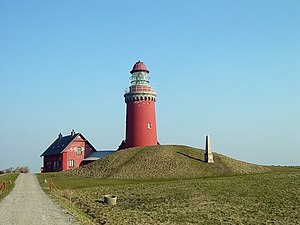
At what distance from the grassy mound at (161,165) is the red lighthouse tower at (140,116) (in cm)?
458

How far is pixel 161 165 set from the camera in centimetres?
5881

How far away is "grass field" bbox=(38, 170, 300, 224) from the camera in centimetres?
2162

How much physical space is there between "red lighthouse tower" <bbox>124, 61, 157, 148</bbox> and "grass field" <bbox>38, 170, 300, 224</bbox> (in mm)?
36305

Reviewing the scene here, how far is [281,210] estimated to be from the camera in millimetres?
24250

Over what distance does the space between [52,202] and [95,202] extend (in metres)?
3.00

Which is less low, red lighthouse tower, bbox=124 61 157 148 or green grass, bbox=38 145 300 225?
red lighthouse tower, bbox=124 61 157 148

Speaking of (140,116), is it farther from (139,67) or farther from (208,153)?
(208,153)

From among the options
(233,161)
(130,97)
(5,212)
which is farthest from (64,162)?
(5,212)

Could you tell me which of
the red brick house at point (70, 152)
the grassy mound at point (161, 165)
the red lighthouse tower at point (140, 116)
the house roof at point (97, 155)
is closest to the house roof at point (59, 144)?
the red brick house at point (70, 152)

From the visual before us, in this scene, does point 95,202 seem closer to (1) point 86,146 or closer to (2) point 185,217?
(2) point 185,217

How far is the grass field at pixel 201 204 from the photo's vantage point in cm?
2162

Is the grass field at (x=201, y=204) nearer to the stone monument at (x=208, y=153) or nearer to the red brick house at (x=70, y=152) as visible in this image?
the stone monument at (x=208, y=153)

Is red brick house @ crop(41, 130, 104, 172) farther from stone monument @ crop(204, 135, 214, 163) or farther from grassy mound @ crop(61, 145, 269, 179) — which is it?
stone monument @ crop(204, 135, 214, 163)

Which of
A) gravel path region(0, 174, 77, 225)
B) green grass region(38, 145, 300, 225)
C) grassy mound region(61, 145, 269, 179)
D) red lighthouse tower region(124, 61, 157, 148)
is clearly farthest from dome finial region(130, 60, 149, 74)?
gravel path region(0, 174, 77, 225)
